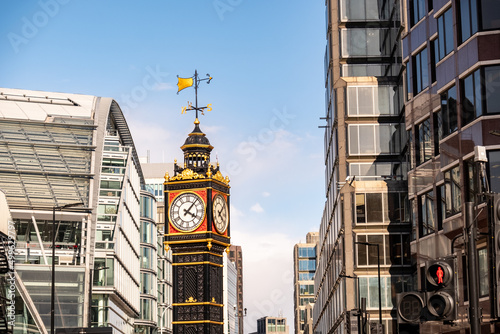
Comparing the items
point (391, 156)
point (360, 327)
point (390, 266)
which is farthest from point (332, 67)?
point (360, 327)

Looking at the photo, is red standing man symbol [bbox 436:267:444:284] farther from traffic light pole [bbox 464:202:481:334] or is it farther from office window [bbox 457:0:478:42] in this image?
office window [bbox 457:0:478:42]

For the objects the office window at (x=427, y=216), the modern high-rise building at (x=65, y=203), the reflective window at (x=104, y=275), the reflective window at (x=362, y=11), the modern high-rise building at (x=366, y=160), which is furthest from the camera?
the reflective window at (x=104, y=275)

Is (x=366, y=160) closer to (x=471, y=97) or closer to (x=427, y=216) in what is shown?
(x=427, y=216)

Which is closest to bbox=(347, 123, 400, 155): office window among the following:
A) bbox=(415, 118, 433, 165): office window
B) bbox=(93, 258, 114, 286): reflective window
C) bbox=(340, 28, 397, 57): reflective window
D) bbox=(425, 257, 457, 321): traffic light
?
bbox=(340, 28, 397, 57): reflective window

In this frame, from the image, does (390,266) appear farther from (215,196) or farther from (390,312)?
(215,196)

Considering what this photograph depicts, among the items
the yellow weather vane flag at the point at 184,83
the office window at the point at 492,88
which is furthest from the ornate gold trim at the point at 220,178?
A: the office window at the point at 492,88

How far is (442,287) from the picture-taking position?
18.5 metres

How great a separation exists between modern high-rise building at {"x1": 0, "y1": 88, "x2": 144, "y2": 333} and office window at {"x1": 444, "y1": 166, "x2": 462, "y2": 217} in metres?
51.4

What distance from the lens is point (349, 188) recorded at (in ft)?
243

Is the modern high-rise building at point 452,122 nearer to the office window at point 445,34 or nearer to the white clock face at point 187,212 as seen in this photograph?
the office window at point 445,34

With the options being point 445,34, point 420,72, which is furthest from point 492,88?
point 420,72

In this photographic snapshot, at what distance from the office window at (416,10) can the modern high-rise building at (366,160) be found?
18.8m

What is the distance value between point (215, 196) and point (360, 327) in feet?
45.5

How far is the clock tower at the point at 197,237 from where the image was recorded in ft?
220
